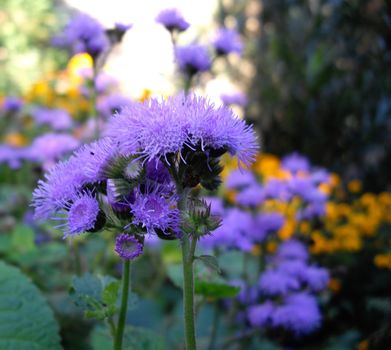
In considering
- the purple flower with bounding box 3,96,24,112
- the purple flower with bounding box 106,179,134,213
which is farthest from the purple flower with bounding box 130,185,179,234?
the purple flower with bounding box 3,96,24,112

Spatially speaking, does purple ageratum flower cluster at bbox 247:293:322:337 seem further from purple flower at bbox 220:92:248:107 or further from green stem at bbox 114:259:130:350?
purple flower at bbox 220:92:248:107

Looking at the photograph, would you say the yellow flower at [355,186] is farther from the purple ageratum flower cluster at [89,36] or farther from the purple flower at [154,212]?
the purple flower at [154,212]

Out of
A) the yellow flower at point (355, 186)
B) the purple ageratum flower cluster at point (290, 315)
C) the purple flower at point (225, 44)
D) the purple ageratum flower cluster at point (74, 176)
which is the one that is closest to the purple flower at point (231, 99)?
the purple flower at point (225, 44)

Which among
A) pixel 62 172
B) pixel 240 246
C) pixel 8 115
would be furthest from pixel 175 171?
pixel 8 115

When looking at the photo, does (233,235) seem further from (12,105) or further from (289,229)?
→ (12,105)

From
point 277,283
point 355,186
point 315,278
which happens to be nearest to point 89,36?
point 277,283

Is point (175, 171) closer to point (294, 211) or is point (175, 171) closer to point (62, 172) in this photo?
point (62, 172)
